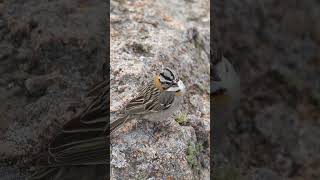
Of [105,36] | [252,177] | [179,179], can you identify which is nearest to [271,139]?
[252,177]

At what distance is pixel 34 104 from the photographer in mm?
6676

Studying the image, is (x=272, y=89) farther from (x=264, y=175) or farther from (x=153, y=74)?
(x=153, y=74)

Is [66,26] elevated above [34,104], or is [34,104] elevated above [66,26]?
[66,26]

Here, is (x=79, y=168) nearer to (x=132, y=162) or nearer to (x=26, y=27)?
(x=132, y=162)

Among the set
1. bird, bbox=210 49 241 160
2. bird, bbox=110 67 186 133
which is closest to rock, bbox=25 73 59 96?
bird, bbox=110 67 186 133

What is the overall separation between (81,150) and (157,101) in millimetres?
822

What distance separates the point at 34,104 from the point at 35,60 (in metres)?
0.76

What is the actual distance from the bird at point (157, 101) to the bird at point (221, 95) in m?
1.17

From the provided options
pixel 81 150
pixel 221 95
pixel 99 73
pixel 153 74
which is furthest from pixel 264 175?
pixel 81 150

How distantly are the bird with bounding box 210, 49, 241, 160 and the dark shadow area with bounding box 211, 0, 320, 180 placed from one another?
8 centimetres

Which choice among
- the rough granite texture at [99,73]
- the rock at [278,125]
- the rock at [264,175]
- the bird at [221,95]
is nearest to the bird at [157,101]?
the rough granite texture at [99,73]

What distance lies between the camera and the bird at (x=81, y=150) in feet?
18.5

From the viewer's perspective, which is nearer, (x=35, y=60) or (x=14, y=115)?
(x=14, y=115)

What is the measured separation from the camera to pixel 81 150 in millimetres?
5629
